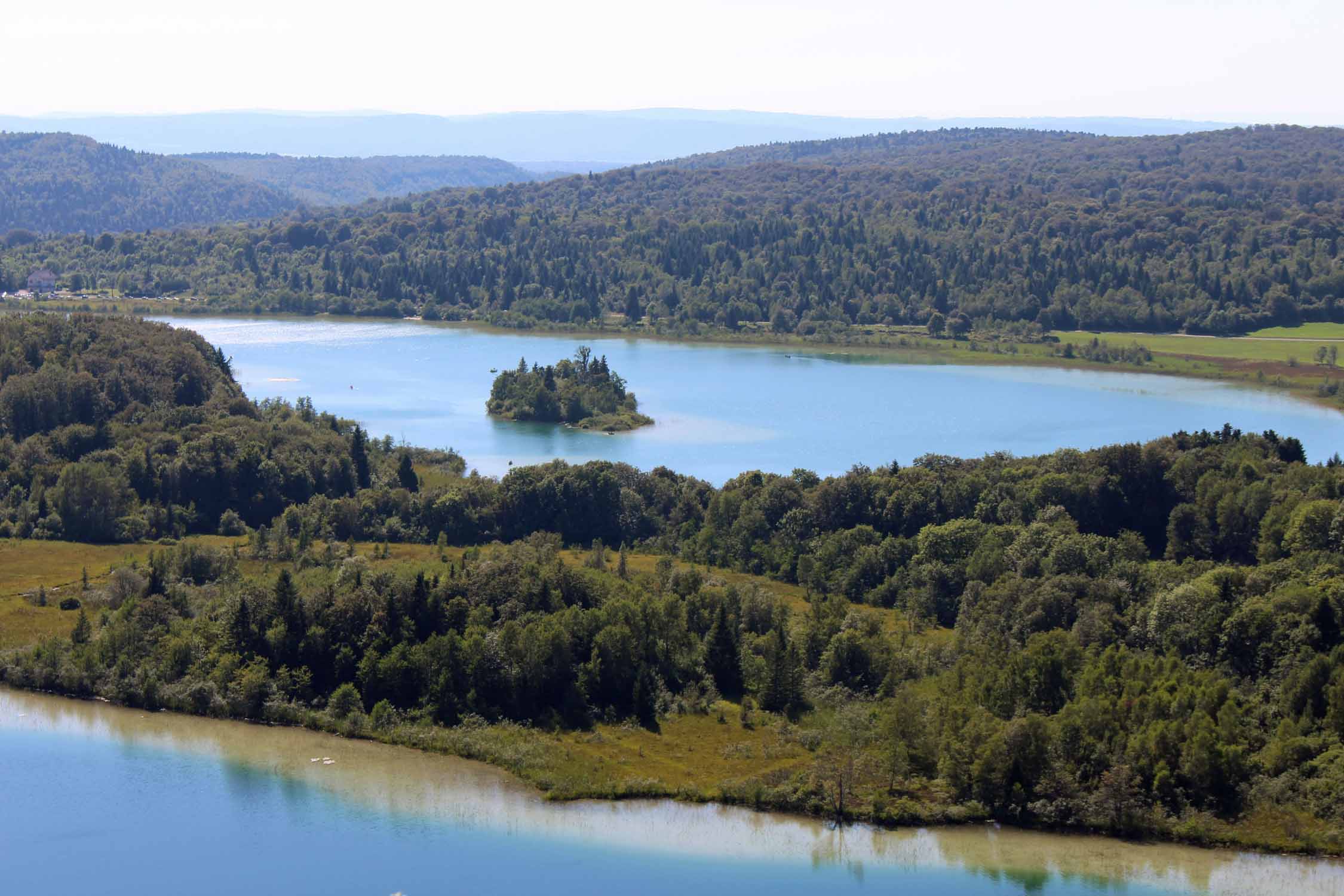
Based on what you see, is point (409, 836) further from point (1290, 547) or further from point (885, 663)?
point (1290, 547)

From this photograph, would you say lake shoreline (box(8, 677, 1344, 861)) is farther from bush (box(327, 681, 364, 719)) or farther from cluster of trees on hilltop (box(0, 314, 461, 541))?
cluster of trees on hilltop (box(0, 314, 461, 541))

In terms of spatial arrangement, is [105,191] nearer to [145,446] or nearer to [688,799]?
[145,446]

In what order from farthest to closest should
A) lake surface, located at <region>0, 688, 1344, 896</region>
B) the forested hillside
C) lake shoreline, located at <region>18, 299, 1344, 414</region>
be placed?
1. the forested hillside
2. lake shoreline, located at <region>18, 299, 1344, 414</region>
3. lake surface, located at <region>0, 688, 1344, 896</region>

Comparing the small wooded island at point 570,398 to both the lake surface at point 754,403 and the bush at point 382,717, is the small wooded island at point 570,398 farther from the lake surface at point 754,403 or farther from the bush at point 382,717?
the bush at point 382,717

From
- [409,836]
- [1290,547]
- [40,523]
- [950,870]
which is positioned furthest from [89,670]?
[1290,547]

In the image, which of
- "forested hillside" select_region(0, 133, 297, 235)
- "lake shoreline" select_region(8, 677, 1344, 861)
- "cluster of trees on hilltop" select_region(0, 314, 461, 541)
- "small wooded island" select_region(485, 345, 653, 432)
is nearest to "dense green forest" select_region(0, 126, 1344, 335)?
"small wooded island" select_region(485, 345, 653, 432)

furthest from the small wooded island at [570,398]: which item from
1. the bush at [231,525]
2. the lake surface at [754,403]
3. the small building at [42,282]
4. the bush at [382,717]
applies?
the small building at [42,282]
